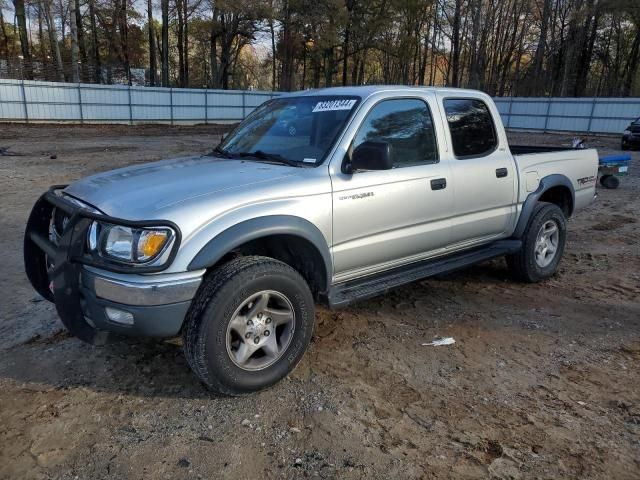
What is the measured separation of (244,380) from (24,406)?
128 cm

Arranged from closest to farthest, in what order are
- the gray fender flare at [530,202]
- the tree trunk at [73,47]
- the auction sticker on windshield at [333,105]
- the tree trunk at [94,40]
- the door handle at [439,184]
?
the auction sticker on windshield at [333,105] → the door handle at [439,184] → the gray fender flare at [530,202] → the tree trunk at [73,47] → the tree trunk at [94,40]

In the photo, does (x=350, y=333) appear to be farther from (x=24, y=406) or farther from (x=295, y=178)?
(x=24, y=406)

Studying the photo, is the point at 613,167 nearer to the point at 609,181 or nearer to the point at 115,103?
the point at 609,181

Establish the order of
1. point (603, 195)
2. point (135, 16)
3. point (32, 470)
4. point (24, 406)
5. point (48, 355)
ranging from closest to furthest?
1. point (32, 470)
2. point (24, 406)
3. point (48, 355)
4. point (603, 195)
5. point (135, 16)

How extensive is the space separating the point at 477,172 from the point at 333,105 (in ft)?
4.66

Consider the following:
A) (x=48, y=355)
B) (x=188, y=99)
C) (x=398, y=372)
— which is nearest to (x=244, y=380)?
(x=398, y=372)

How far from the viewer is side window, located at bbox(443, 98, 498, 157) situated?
4285 mm

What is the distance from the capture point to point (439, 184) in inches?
157

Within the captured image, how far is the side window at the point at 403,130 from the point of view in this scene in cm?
370

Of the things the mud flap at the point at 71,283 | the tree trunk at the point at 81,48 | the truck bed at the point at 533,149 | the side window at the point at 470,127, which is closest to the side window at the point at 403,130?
the side window at the point at 470,127

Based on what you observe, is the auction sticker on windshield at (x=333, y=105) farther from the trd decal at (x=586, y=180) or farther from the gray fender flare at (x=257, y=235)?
the trd decal at (x=586, y=180)

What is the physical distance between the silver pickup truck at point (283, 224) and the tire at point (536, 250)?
3 centimetres

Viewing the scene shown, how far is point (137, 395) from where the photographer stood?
3.10 m

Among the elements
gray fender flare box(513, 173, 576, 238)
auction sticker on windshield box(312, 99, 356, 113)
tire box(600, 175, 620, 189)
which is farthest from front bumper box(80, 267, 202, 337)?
tire box(600, 175, 620, 189)
